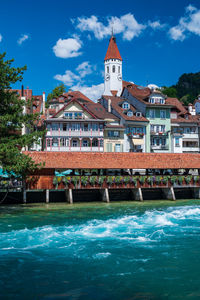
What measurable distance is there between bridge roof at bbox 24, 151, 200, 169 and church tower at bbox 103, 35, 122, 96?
43.3m

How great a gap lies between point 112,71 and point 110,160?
156 feet

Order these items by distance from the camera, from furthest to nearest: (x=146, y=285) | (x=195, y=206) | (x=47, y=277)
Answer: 1. (x=195, y=206)
2. (x=47, y=277)
3. (x=146, y=285)

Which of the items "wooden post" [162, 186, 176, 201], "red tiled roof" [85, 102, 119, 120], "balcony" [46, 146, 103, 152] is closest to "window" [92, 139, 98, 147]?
"balcony" [46, 146, 103, 152]

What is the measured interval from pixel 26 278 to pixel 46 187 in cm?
1877

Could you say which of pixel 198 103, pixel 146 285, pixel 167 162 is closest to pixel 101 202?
pixel 167 162

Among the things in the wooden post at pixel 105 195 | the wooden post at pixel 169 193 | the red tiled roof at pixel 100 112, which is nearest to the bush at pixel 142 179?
the wooden post at pixel 169 193

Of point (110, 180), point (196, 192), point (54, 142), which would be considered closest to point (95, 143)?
point (54, 142)

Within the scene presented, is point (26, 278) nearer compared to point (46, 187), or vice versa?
point (26, 278)

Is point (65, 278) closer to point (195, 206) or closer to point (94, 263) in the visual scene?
point (94, 263)

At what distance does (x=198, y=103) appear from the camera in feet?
207

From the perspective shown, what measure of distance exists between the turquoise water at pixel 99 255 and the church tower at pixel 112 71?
2165 inches

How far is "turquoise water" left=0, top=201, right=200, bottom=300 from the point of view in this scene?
34.9ft

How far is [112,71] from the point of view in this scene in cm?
7644

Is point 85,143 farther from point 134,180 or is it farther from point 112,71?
point 112,71
